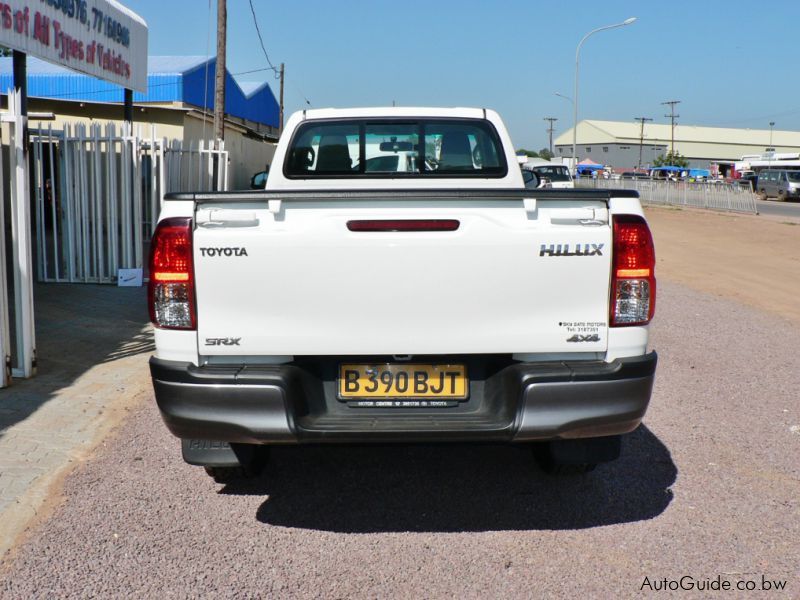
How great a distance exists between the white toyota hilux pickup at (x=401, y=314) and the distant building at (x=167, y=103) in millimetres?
15671

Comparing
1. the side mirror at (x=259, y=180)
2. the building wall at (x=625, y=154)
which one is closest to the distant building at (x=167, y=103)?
the side mirror at (x=259, y=180)

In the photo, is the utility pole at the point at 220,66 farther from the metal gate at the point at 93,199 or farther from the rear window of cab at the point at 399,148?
the rear window of cab at the point at 399,148

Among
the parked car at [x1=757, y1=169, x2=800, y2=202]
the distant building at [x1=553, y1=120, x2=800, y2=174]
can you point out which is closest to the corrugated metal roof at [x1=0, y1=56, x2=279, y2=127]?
the parked car at [x1=757, y1=169, x2=800, y2=202]

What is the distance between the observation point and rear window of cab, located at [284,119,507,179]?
5.91m

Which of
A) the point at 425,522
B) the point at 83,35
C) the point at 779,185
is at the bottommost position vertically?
the point at 425,522

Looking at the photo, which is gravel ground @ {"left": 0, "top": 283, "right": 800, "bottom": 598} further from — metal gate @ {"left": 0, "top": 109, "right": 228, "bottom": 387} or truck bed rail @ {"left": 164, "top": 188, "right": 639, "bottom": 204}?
metal gate @ {"left": 0, "top": 109, "right": 228, "bottom": 387}

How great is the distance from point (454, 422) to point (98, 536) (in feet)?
5.41

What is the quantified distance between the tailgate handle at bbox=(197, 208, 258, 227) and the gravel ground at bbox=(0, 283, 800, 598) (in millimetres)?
1385

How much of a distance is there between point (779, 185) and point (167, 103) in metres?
32.6

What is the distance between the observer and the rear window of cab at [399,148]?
19.4 ft

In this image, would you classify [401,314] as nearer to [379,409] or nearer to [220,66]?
[379,409]

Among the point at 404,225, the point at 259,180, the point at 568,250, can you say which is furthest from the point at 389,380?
the point at 259,180

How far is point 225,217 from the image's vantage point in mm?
3365

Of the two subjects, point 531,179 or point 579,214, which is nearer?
point 579,214
